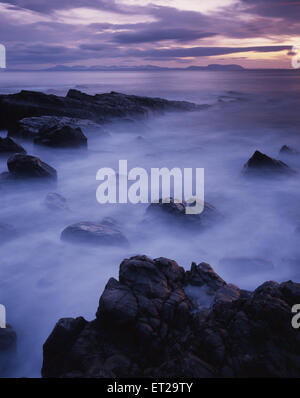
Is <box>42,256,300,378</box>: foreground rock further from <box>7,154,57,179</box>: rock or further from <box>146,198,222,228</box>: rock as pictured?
<box>7,154,57,179</box>: rock

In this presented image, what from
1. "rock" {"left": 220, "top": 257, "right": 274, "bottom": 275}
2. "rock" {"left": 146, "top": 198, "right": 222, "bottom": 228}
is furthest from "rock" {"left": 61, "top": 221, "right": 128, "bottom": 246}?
"rock" {"left": 220, "top": 257, "right": 274, "bottom": 275}

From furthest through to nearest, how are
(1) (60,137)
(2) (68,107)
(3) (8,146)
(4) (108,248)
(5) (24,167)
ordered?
(2) (68,107), (1) (60,137), (3) (8,146), (5) (24,167), (4) (108,248)

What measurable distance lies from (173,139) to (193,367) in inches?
564

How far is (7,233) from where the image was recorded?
618 centimetres

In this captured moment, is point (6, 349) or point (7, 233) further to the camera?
point (7, 233)

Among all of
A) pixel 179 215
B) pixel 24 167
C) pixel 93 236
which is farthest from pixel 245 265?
pixel 24 167

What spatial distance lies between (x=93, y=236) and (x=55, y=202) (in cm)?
243

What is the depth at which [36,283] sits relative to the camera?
4.82 meters

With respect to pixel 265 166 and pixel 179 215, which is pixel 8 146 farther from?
pixel 265 166

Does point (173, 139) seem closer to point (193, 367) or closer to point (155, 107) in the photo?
point (155, 107)

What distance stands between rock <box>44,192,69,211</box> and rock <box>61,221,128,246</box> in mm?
1751

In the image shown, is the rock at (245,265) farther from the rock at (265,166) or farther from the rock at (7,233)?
the rock at (265,166)

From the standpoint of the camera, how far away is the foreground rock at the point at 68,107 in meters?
15.8

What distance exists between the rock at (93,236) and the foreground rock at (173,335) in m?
2.20
